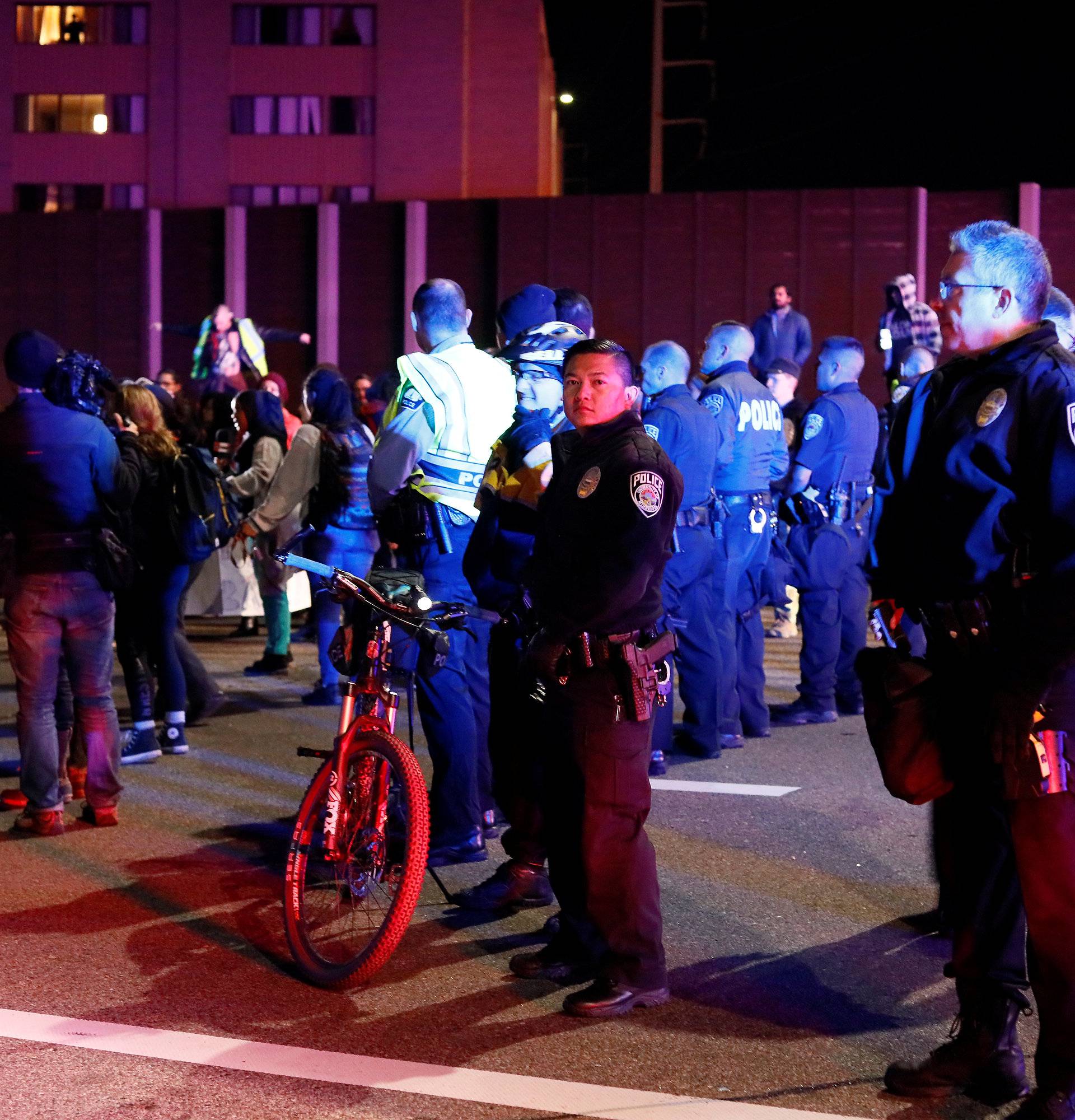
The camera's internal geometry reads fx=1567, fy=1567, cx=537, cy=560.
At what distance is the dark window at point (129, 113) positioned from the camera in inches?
1850

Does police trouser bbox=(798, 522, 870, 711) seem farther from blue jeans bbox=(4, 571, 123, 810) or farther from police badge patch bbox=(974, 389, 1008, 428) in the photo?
police badge patch bbox=(974, 389, 1008, 428)

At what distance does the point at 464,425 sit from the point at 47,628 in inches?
79.1

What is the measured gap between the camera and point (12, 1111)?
391 centimetres

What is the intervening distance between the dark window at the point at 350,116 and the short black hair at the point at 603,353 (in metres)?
43.2

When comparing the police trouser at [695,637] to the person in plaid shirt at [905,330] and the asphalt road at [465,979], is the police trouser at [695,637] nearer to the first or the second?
the asphalt road at [465,979]

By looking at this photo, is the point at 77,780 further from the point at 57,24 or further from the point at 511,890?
the point at 57,24

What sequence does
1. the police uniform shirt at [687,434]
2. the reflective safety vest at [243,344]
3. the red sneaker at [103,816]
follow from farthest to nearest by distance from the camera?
1. the reflective safety vest at [243,344]
2. the police uniform shirt at [687,434]
3. the red sneaker at [103,816]

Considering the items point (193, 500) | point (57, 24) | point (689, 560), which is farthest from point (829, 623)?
point (57, 24)

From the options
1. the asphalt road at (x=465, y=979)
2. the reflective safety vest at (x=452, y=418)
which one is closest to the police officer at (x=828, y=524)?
the asphalt road at (x=465, y=979)

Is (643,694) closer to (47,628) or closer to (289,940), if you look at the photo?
(289,940)

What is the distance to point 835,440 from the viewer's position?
973cm

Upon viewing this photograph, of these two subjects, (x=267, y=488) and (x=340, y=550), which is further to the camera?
(x=267, y=488)

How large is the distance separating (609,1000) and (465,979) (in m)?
0.57

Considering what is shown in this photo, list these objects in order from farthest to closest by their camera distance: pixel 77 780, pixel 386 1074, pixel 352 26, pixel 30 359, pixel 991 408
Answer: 1. pixel 352 26
2. pixel 77 780
3. pixel 30 359
4. pixel 386 1074
5. pixel 991 408
